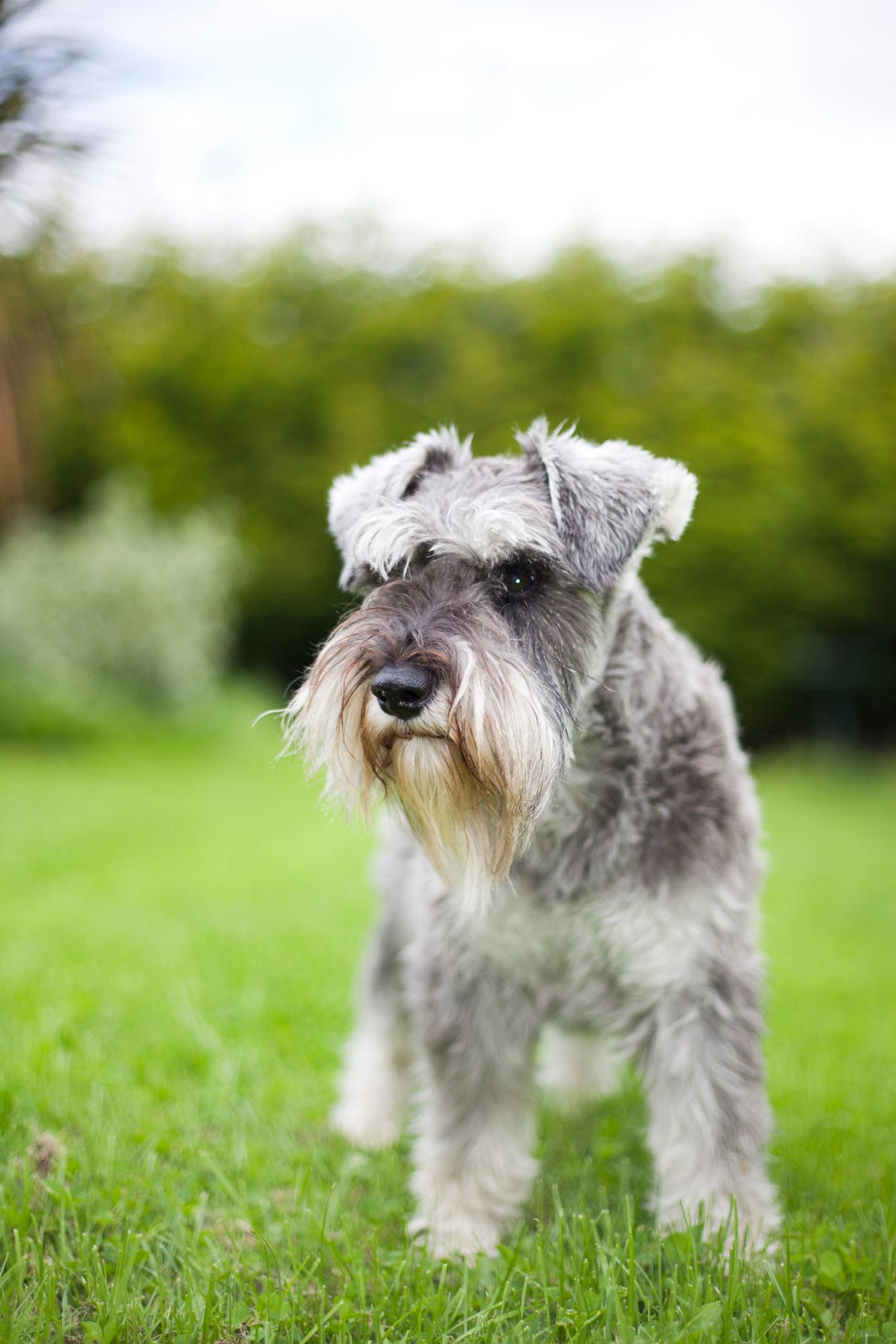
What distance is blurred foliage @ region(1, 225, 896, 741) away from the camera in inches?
648

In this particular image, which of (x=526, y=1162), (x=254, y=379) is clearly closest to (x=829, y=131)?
(x=526, y=1162)

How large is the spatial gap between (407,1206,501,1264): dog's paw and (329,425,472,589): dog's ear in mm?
1704

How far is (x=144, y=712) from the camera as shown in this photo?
14.4m

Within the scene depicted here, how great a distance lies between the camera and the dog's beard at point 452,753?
242cm

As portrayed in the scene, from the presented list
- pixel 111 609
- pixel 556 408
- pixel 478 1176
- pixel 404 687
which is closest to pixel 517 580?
pixel 404 687

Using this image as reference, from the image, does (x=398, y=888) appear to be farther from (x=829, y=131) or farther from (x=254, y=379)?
(x=254, y=379)

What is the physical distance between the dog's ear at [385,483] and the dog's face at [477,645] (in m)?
0.06

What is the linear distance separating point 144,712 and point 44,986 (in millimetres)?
10349

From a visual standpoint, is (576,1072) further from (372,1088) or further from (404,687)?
(404,687)

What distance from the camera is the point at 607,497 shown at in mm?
2703

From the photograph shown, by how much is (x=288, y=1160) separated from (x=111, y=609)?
1226cm

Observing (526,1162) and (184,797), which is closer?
(526,1162)

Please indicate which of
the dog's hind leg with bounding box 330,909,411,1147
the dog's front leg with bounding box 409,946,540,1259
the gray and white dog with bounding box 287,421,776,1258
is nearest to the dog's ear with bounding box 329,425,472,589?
the gray and white dog with bounding box 287,421,776,1258

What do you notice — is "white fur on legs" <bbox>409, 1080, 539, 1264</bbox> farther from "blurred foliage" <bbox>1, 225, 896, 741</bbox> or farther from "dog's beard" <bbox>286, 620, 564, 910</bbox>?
"blurred foliage" <bbox>1, 225, 896, 741</bbox>
